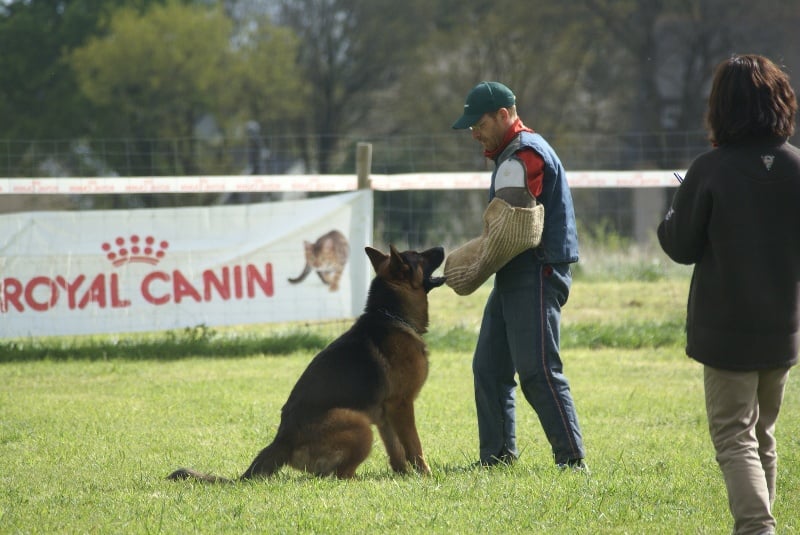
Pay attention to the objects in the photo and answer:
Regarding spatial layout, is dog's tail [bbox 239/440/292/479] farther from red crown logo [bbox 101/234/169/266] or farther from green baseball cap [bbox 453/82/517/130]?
red crown logo [bbox 101/234/169/266]

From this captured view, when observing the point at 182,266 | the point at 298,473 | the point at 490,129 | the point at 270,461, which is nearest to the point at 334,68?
the point at 182,266

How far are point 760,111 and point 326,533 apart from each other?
7.65 ft

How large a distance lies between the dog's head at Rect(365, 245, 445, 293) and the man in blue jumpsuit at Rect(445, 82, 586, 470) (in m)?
0.47

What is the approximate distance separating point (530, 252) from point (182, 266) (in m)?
5.69

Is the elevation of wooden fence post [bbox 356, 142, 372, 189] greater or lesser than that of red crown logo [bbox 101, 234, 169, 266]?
greater

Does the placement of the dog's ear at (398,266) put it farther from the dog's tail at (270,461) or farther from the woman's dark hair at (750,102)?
the woman's dark hair at (750,102)

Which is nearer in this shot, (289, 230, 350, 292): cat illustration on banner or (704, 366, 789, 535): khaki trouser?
(704, 366, 789, 535): khaki trouser

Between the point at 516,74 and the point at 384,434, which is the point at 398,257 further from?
the point at 516,74

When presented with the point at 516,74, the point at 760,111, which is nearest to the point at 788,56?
the point at 516,74

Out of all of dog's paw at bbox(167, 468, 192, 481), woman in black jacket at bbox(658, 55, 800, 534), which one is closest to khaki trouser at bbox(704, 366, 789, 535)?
woman in black jacket at bbox(658, 55, 800, 534)

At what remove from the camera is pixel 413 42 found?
39.3 metres

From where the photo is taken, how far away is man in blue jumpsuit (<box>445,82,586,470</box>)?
4750mm

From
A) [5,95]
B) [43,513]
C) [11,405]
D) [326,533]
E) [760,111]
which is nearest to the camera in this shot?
[760,111]

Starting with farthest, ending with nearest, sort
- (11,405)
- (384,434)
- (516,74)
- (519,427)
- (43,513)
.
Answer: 1. (516,74)
2. (11,405)
3. (519,427)
4. (384,434)
5. (43,513)
